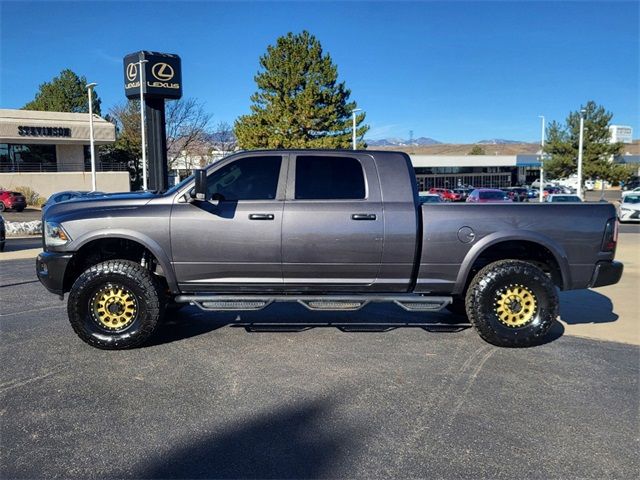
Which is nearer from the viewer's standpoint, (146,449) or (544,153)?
(146,449)

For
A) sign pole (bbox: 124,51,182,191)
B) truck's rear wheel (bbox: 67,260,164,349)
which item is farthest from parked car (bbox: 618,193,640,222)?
truck's rear wheel (bbox: 67,260,164,349)

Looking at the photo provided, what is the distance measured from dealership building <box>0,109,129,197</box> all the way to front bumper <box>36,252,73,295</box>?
129 feet

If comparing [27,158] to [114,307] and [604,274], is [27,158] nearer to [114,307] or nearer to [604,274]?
[114,307]

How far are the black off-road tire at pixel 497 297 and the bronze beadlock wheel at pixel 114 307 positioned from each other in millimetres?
3507

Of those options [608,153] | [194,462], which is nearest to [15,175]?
[194,462]

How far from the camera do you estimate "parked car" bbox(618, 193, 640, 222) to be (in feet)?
82.3

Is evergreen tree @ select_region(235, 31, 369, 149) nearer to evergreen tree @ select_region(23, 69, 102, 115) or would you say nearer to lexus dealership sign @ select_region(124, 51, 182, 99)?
lexus dealership sign @ select_region(124, 51, 182, 99)

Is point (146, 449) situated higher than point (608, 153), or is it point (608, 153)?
point (608, 153)

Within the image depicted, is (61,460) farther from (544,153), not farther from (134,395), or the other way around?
(544,153)

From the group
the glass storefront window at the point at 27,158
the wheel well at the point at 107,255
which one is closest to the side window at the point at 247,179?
the wheel well at the point at 107,255

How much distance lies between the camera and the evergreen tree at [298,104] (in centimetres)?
3650

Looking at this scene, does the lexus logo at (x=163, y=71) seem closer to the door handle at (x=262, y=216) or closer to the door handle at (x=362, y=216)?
the door handle at (x=262, y=216)

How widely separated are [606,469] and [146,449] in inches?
112

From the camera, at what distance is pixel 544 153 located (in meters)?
46.6
